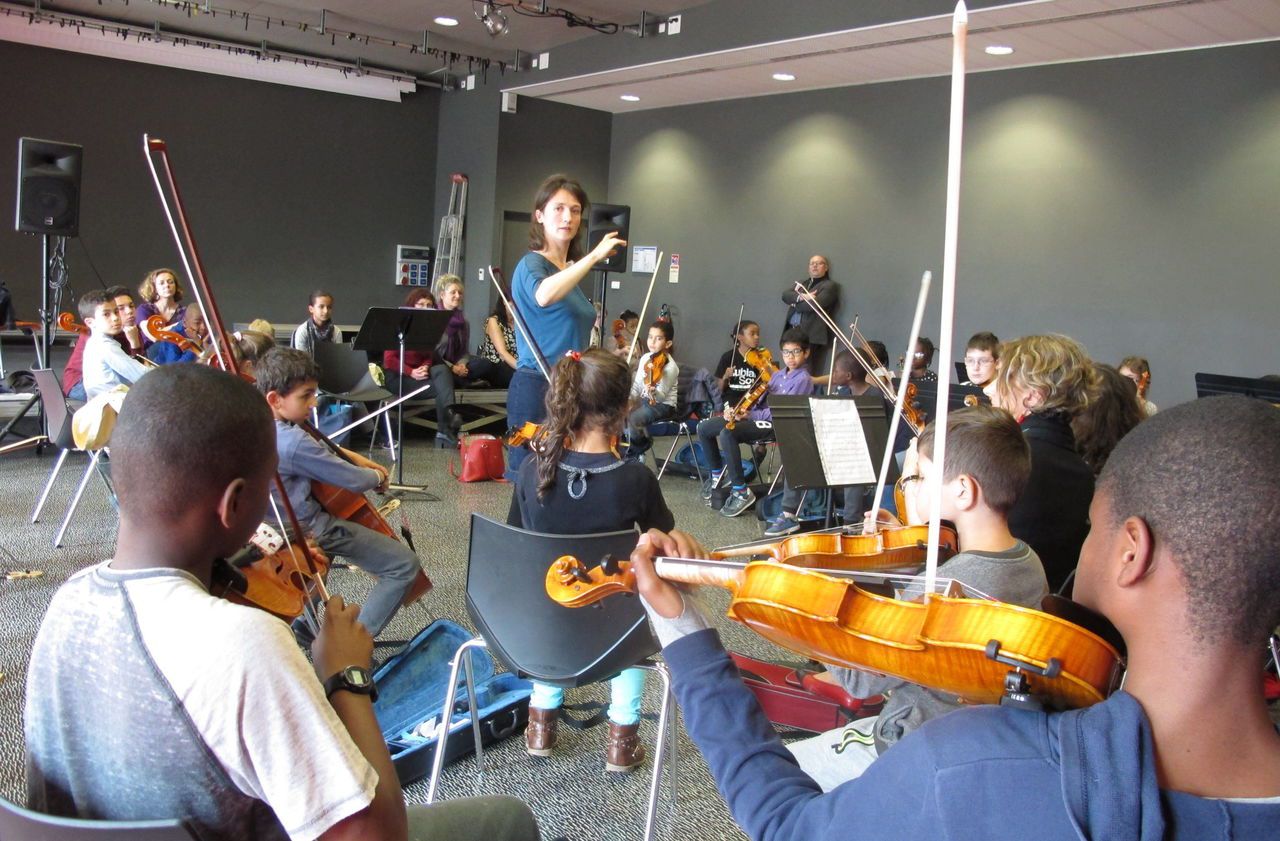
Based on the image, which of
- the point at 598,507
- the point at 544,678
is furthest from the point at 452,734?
the point at 598,507

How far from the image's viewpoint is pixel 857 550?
1.76m

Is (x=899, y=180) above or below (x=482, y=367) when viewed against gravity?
above

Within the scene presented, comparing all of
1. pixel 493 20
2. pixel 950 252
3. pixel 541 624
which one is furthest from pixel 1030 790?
pixel 493 20

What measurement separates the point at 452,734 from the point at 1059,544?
57.3 inches

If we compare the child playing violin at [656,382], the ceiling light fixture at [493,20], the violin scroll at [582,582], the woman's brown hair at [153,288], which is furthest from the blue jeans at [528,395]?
the ceiling light fixture at [493,20]

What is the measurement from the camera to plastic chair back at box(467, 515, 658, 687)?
74.1 inches

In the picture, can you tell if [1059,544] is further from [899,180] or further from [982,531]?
[899,180]

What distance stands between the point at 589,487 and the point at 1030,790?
1.66 meters

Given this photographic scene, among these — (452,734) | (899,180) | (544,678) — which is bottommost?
(452,734)

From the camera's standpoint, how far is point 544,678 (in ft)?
6.30

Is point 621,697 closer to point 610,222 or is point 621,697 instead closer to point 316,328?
point 316,328

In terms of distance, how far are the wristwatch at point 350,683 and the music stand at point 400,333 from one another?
13.9 ft

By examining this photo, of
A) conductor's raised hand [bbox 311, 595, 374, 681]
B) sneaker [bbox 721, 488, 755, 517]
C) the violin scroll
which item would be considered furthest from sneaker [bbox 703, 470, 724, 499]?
conductor's raised hand [bbox 311, 595, 374, 681]

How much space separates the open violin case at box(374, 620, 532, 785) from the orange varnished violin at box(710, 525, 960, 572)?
0.98m
